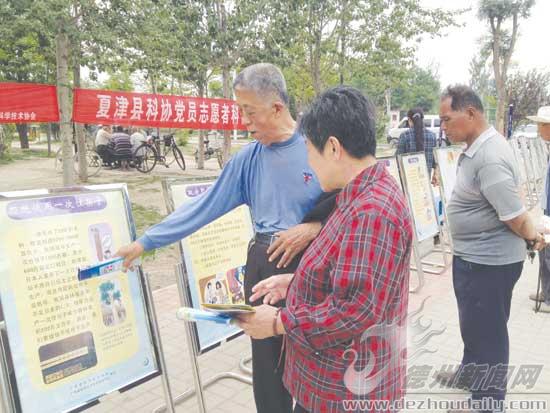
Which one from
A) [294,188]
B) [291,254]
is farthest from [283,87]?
[291,254]

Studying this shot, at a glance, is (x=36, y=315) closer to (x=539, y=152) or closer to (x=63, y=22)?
(x=63, y=22)

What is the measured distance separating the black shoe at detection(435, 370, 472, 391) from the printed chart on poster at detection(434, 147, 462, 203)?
8.56 feet

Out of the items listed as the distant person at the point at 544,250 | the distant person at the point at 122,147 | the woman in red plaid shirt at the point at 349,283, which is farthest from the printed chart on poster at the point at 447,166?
the distant person at the point at 122,147

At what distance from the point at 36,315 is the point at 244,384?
1.52m

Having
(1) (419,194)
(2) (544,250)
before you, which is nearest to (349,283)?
(2) (544,250)

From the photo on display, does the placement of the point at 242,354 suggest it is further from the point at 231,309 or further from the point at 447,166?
the point at 447,166

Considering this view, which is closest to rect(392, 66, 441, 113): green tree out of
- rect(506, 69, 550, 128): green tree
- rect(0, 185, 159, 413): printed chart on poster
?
rect(506, 69, 550, 128): green tree

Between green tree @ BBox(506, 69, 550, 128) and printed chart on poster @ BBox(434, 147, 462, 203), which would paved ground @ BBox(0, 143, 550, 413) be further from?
green tree @ BBox(506, 69, 550, 128)

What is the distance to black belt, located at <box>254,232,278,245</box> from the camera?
72.0 inches

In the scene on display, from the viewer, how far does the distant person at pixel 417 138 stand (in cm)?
534

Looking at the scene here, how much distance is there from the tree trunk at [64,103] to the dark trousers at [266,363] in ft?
19.9

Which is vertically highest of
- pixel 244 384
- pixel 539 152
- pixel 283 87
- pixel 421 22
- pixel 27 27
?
pixel 421 22

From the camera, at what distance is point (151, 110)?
7938mm

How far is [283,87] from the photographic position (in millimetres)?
1830
